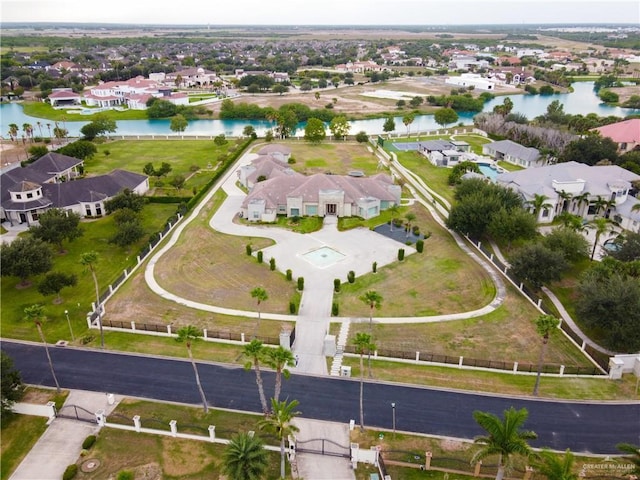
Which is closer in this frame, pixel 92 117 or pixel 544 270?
pixel 544 270

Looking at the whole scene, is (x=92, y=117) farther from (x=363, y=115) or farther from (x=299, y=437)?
(x=299, y=437)

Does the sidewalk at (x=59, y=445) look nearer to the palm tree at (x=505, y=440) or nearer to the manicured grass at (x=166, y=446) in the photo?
the manicured grass at (x=166, y=446)

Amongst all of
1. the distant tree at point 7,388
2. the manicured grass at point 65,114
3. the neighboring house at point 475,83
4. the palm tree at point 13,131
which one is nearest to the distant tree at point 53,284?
the distant tree at point 7,388

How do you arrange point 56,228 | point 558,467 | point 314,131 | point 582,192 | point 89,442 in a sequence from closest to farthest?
point 558,467
point 89,442
point 56,228
point 582,192
point 314,131

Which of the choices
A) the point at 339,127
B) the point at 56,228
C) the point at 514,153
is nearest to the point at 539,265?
the point at 56,228

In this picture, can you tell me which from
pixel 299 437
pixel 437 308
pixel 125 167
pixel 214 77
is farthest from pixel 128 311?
pixel 214 77

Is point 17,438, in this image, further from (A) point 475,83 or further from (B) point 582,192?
(A) point 475,83
